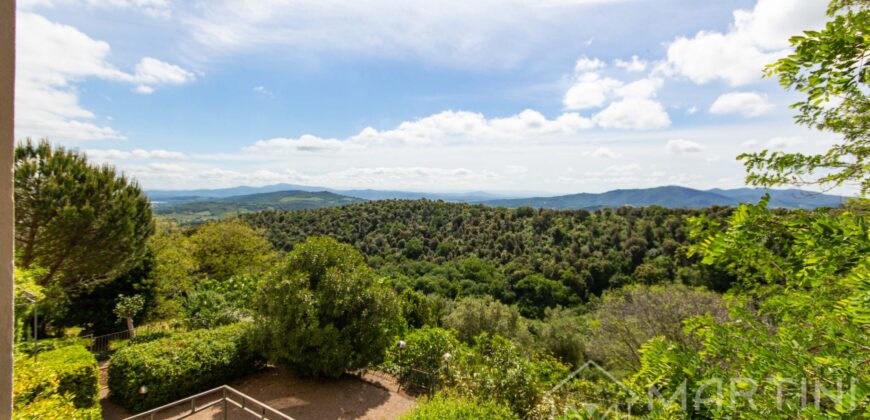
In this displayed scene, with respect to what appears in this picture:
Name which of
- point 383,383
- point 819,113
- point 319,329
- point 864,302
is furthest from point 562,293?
point 864,302

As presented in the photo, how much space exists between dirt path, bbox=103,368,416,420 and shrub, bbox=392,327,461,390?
18.8 inches

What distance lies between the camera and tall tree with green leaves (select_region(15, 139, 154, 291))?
1038 cm

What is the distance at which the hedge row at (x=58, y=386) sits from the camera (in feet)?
13.7

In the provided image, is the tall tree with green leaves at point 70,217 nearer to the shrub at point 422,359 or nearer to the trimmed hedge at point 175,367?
the trimmed hedge at point 175,367

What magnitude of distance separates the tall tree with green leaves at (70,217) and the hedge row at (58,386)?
4.31m

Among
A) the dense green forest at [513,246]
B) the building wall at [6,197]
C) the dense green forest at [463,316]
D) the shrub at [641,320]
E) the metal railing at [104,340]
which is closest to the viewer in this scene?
the building wall at [6,197]

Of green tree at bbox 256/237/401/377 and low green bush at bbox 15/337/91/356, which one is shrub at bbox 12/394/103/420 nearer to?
low green bush at bbox 15/337/91/356

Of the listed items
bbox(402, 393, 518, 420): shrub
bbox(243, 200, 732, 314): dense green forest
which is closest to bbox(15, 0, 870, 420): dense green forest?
bbox(402, 393, 518, 420): shrub

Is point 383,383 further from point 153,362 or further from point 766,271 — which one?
point 766,271

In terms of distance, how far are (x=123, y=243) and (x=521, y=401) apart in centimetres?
1423

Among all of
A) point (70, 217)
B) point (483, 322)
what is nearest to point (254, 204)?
point (483, 322)

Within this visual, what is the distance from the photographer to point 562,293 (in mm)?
33281

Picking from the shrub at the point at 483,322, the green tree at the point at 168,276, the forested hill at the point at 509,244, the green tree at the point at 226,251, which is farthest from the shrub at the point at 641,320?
the green tree at the point at 226,251

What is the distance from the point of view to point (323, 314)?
9172 mm
